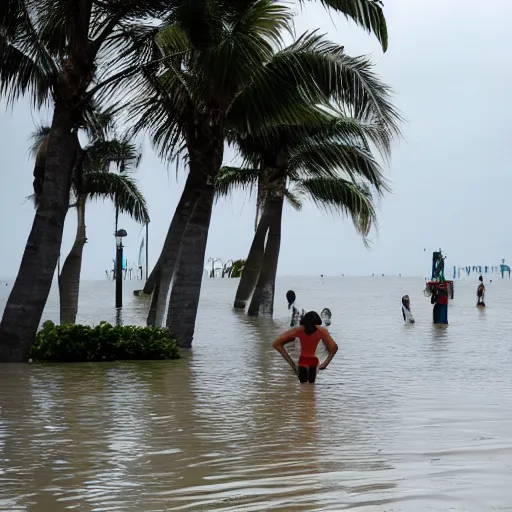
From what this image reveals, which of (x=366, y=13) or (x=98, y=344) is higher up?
(x=366, y=13)

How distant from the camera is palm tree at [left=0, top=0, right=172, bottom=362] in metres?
17.0

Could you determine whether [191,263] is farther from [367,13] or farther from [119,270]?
[119,270]

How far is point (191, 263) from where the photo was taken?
20.2 m

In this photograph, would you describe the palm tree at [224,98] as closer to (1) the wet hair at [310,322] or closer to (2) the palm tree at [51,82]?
(2) the palm tree at [51,82]

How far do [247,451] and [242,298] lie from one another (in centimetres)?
3414

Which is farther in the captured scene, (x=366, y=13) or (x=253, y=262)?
(x=253, y=262)

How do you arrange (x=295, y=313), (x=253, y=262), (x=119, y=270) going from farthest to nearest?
(x=119, y=270) → (x=253, y=262) → (x=295, y=313)

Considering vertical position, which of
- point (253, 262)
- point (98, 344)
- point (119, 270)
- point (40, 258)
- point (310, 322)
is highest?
point (253, 262)

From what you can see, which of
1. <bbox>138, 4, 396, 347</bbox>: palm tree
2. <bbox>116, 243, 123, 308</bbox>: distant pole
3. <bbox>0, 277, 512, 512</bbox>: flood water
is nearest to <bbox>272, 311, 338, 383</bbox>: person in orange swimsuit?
<bbox>0, 277, 512, 512</bbox>: flood water

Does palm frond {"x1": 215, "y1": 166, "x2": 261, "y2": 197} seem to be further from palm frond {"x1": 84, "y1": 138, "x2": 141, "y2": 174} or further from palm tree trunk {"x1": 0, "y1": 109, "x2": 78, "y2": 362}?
palm tree trunk {"x1": 0, "y1": 109, "x2": 78, "y2": 362}

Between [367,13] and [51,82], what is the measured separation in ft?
18.5

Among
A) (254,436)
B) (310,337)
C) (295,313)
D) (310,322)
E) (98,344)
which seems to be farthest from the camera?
(295,313)

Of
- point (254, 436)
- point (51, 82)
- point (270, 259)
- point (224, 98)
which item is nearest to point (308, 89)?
point (224, 98)

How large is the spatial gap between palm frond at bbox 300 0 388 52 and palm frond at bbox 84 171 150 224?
15.3m
